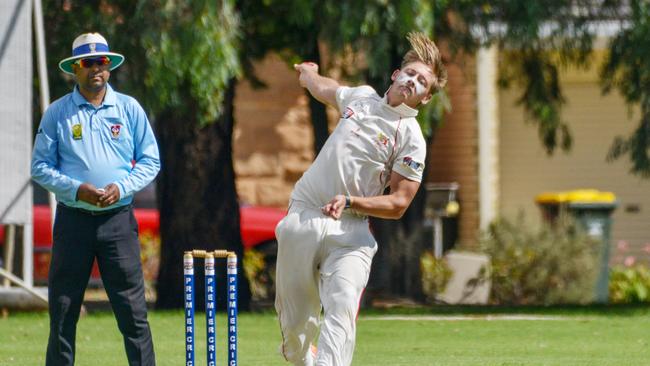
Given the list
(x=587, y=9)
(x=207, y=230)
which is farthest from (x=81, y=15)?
(x=587, y=9)

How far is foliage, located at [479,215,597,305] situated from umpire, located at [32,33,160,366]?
33.6ft

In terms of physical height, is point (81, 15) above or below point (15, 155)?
above

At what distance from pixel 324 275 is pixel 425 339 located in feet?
15.4

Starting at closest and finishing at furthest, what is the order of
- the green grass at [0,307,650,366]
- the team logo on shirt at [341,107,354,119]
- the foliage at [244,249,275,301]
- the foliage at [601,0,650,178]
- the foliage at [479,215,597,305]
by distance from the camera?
the team logo on shirt at [341,107,354,119] < the green grass at [0,307,650,366] < the foliage at [601,0,650,178] < the foliage at [479,215,597,305] < the foliage at [244,249,275,301]

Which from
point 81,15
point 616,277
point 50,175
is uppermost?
point 81,15

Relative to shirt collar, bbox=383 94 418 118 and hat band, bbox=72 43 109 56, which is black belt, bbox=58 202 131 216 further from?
shirt collar, bbox=383 94 418 118

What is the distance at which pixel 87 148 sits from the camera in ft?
27.2

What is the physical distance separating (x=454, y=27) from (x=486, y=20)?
0.34 meters

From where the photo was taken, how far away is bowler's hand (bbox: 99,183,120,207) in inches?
320

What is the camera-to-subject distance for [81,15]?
14930 millimetres

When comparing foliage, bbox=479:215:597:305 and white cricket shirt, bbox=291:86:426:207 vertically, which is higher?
white cricket shirt, bbox=291:86:426:207

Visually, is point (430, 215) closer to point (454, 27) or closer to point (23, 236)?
point (454, 27)

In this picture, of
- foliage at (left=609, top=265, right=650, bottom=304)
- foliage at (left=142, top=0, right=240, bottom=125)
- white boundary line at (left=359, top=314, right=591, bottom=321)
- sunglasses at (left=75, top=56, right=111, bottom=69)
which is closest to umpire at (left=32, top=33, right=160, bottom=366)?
sunglasses at (left=75, top=56, right=111, bottom=69)

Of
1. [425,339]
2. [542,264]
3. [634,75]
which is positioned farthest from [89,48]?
[542,264]
